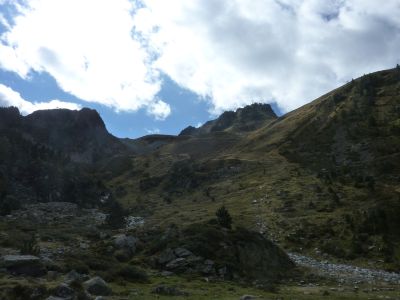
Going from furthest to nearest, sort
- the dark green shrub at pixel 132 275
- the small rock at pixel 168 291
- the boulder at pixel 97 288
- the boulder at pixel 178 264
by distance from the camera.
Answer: the boulder at pixel 178 264 → the dark green shrub at pixel 132 275 → the small rock at pixel 168 291 → the boulder at pixel 97 288

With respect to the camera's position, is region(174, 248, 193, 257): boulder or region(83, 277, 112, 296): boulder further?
region(174, 248, 193, 257): boulder

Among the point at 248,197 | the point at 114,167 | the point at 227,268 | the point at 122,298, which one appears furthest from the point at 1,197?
the point at 114,167

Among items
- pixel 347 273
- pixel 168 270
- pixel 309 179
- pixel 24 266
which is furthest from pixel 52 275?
pixel 309 179

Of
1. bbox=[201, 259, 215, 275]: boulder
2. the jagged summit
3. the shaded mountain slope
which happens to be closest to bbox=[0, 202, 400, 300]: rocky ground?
bbox=[201, 259, 215, 275]: boulder

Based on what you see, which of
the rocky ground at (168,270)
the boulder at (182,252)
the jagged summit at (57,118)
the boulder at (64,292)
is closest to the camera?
the boulder at (64,292)

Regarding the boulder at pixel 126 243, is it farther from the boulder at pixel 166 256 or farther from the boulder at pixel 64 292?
the boulder at pixel 64 292

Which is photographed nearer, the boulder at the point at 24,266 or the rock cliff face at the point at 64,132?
the boulder at the point at 24,266

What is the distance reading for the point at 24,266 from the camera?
110 ft

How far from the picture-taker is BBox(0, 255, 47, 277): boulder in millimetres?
33200

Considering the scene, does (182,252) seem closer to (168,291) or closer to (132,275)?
(132,275)

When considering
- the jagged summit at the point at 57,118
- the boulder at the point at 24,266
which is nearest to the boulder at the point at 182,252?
the boulder at the point at 24,266

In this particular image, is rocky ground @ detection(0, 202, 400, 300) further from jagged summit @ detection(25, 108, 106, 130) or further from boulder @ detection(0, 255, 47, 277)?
jagged summit @ detection(25, 108, 106, 130)

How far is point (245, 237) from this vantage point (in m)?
48.9

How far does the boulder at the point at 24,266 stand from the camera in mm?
33200
